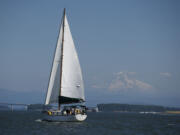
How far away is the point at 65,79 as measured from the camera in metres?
67.4

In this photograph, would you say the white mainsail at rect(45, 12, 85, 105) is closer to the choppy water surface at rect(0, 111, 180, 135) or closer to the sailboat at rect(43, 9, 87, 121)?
the sailboat at rect(43, 9, 87, 121)

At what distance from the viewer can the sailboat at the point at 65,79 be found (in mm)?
67125

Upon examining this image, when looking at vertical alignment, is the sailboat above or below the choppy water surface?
above

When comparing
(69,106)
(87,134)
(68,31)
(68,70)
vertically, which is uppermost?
(68,31)

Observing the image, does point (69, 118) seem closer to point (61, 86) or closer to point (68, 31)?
point (61, 86)

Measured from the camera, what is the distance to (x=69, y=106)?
67688 mm

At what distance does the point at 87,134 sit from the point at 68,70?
59.8ft

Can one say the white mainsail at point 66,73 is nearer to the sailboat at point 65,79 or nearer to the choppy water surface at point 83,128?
the sailboat at point 65,79

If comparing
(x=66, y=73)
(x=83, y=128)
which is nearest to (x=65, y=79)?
(x=66, y=73)

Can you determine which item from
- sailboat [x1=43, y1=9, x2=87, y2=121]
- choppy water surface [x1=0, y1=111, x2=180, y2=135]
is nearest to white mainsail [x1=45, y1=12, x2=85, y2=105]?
sailboat [x1=43, y1=9, x2=87, y2=121]

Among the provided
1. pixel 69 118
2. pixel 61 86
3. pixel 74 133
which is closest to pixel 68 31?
pixel 61 86

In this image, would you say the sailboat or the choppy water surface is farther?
the sailboat

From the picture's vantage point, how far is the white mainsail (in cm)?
6738

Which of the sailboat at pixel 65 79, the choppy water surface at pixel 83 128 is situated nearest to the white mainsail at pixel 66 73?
the sailboat at pixel 65 79
